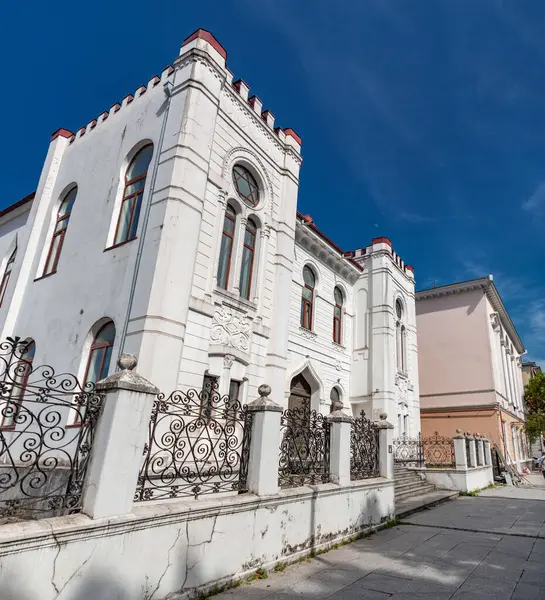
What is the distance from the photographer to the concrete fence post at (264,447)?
18.1 feet

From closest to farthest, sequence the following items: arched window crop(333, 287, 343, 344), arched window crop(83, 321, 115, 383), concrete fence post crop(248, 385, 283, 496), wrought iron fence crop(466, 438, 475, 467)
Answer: concrete fence post crop(248, 385, 283, 496)
arched window crop(83, 321, 115, 383)
wrought iron fence crop(466, 438, 475, 467)
arched window crop(333, 287, 343, 344)

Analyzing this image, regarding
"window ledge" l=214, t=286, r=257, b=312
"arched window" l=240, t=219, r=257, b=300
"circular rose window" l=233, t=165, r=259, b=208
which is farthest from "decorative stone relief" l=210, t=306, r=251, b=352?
"circular rose window" l=233, t=165, r=259, b=208

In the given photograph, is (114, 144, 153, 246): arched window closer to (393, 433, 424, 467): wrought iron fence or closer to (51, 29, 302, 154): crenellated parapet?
(51, 29, 302, 154): crenellated parapet

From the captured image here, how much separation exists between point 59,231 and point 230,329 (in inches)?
260

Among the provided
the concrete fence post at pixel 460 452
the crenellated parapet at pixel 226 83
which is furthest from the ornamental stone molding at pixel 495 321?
the crenellated parapet at pixel 226 83

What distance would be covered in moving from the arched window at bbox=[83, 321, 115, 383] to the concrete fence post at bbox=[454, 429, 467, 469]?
1279 centimetres

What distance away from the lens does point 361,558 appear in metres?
6.15

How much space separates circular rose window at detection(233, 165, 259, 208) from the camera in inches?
455

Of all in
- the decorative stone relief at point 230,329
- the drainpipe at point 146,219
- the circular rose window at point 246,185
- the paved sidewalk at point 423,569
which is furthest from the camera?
the circular rose window at point 246,185

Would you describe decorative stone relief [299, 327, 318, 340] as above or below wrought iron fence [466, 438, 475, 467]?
above

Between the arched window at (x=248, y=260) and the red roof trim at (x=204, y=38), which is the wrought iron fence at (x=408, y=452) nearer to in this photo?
the arched window at (x=248, y=260)

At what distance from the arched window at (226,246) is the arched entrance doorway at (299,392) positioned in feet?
17.9

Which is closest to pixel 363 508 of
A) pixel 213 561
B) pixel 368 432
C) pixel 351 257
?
pixel 368 432

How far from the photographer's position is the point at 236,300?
10.5 m
